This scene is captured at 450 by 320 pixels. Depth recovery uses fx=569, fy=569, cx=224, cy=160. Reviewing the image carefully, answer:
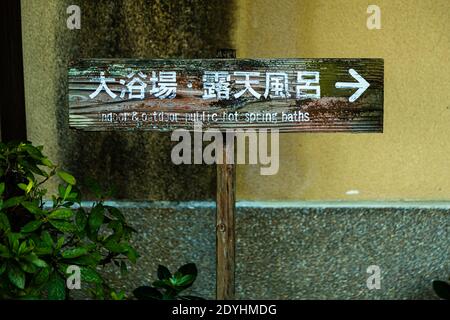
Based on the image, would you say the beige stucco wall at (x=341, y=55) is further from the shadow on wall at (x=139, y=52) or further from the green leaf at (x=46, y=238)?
the green leaf at (x=46, y=238)

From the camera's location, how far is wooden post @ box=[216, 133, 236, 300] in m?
3.17

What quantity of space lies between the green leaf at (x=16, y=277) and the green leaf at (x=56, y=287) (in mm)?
132

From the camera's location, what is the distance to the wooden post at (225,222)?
317cm

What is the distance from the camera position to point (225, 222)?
3.21 meters

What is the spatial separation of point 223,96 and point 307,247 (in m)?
1.46

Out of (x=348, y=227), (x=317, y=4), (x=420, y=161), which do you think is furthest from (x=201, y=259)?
(x=317, y=4)

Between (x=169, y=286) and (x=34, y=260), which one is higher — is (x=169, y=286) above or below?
below

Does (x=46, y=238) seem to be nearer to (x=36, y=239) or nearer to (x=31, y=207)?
(x=36, y=239)

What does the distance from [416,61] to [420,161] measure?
2.30 feet

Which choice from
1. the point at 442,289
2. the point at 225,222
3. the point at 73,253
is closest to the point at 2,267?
the point at 73,253

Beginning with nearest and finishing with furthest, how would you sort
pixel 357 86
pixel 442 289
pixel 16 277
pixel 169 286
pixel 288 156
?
pixel 16 277
pixel 357 86
pixel 169 286
pixel 442 289
pixel 288 156

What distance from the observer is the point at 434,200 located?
13.2ft

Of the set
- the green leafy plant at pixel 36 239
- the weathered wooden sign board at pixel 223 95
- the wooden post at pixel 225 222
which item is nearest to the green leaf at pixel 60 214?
the green leafy plant at pixel 36 239
